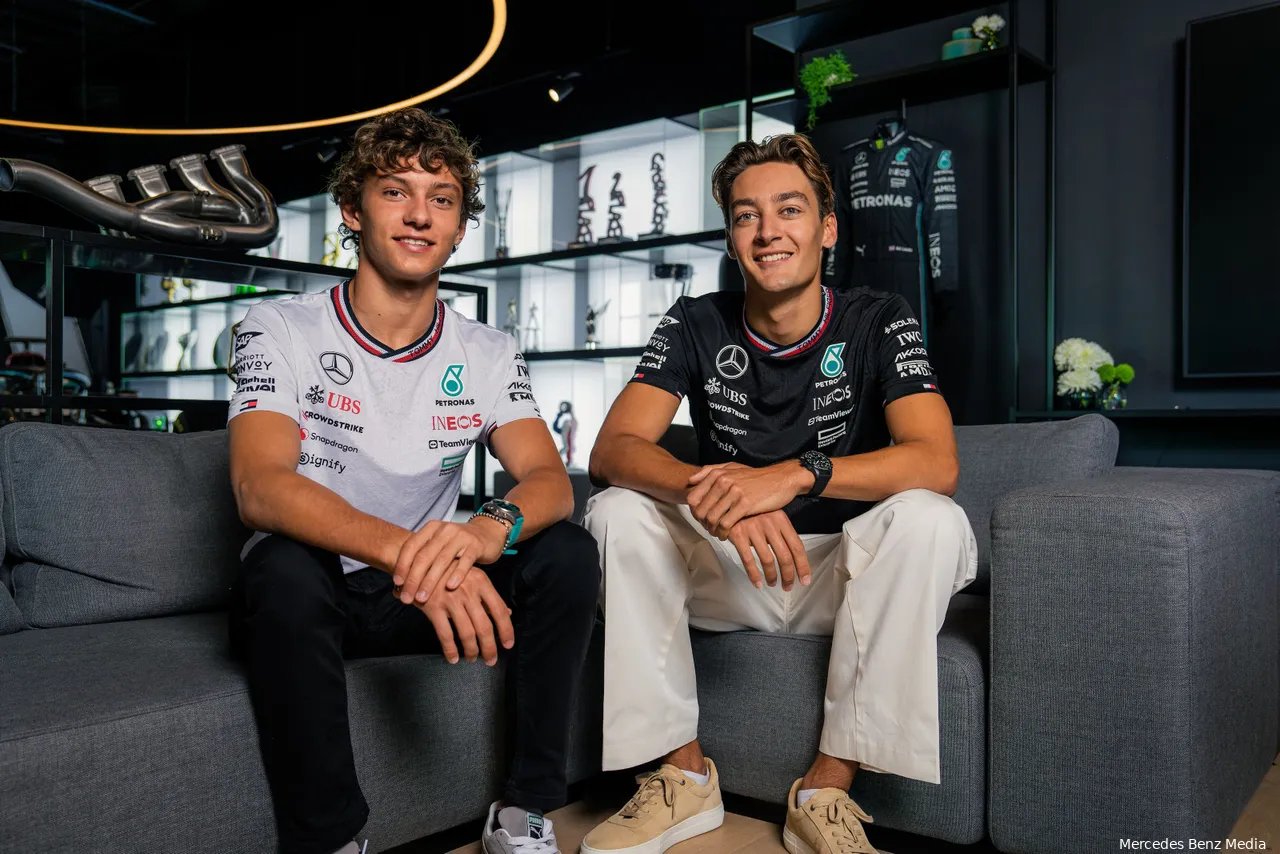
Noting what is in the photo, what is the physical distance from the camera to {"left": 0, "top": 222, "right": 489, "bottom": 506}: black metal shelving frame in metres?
2.26

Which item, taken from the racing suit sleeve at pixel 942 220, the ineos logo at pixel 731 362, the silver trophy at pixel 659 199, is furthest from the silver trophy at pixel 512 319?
the ineos logo at pixel 731 362

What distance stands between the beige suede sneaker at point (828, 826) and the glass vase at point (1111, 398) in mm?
2636

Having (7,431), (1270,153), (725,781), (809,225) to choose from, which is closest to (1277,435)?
(1270,153)

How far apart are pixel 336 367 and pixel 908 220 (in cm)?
314

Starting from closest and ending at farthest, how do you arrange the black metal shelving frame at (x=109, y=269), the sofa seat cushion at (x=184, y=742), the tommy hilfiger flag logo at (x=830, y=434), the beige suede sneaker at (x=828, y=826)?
the sofa seat cushion at (x=184, y=742), the beige suede sneaker at (x=828, y=826), the tommy hilfiger flag logo at (x=830, y=434), the black metal shelving frame at (x=109, y=269)

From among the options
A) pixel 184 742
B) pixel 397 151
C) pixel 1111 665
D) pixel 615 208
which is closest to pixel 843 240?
pixel 615 208

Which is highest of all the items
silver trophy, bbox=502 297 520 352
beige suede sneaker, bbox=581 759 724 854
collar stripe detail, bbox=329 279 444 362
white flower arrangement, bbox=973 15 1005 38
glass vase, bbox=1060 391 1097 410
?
white flower arrangement, bbox=973 15 1005 38

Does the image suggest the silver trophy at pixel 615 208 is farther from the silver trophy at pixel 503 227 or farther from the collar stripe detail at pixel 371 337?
the collar stripe detail at pixel 371 337

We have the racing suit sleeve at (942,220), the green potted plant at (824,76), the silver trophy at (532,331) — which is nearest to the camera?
the racing suit sleeve at (942,220)

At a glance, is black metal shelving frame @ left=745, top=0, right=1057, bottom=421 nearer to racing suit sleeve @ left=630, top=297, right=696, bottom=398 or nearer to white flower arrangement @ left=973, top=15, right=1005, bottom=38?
white flower arrangement @ left=973, top=15, right=1005, bottom=38

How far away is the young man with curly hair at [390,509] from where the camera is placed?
52.5 inches

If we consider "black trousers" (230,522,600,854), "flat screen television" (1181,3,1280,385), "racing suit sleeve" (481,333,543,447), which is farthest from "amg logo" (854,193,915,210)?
"black trousers" (230,522,600,854)

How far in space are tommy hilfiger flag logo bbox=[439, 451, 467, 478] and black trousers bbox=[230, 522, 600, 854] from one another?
19 centimetres

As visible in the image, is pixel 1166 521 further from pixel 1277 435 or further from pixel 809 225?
pixel 1277 435
